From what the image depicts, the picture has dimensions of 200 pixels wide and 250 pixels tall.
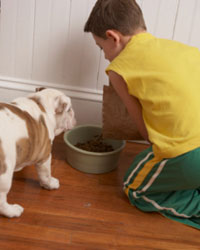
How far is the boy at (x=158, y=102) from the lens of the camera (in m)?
1.25

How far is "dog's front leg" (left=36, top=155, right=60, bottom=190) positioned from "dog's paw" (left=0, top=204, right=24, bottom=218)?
0.60 ft

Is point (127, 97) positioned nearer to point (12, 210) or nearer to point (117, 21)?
point (117, 21)

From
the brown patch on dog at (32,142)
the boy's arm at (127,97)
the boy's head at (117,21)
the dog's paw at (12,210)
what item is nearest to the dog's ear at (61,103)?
the brown patch on dog at (32,142)

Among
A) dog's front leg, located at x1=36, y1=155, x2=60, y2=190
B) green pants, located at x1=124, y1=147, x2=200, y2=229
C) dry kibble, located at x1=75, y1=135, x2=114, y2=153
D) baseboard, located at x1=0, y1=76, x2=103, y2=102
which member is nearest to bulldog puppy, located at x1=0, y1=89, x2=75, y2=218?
dog's front leg, located at x1=36, y1=155, x2=60, y2=190

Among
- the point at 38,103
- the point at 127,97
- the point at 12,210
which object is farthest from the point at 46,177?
the point at 127,97

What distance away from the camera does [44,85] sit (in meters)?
2.01

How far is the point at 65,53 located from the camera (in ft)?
6.38

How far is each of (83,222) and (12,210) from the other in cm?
31

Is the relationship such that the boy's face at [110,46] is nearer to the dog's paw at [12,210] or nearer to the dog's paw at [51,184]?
the dog's paw at [51,184]

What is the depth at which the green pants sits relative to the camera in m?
1.29

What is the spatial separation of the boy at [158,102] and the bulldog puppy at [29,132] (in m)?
0.32

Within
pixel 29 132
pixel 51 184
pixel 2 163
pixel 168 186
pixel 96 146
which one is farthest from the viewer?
pixel 96 146

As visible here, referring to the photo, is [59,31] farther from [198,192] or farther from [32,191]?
[198,192]

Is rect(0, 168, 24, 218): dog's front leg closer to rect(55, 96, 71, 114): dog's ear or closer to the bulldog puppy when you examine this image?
the bulldog puppy
